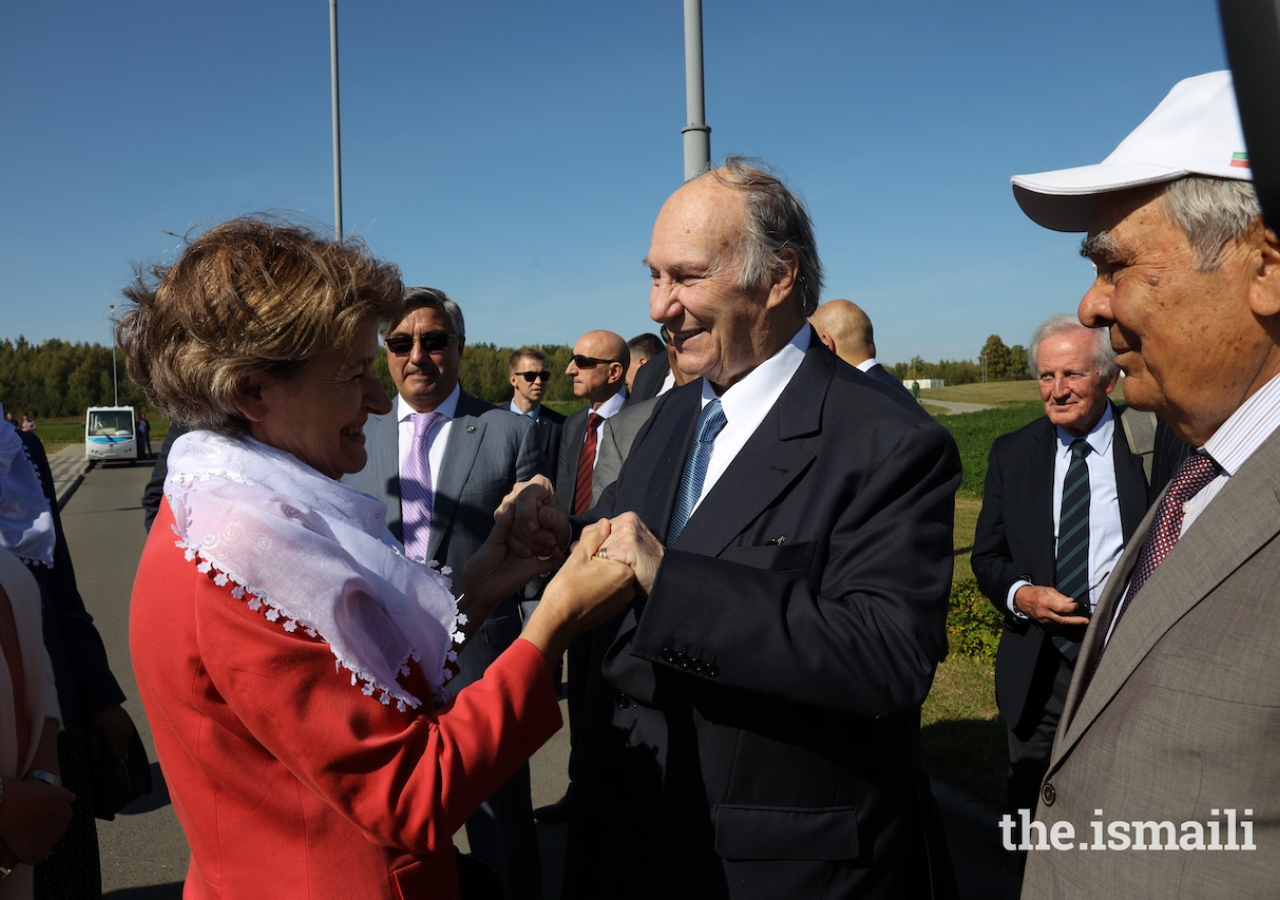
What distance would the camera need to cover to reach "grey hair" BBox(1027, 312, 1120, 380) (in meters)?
3.92

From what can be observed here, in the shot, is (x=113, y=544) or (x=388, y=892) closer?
(x=388, y=892)

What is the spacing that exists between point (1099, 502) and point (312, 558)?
350 centimetres

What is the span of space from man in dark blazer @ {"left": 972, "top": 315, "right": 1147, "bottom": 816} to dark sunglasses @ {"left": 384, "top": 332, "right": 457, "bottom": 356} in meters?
2.78

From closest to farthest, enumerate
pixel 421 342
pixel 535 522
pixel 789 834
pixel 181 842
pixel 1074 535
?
pixel 789 834 → pixel 535 522 → pixel 1074 535 → pixel 421 342 → pixel 181 842

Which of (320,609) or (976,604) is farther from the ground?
(320,609)

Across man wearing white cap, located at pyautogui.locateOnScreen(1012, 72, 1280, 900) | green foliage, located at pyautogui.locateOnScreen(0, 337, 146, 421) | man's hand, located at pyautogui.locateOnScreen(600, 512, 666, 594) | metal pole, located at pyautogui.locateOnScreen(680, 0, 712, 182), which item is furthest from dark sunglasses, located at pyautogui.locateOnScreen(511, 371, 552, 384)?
green foliage, located at pyautogui.locateOnScreen(0, 337, 146, 421)

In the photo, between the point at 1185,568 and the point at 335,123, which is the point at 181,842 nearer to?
the point at 1185,568

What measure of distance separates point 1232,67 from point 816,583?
1.45 metres

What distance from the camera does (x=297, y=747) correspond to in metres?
1.37

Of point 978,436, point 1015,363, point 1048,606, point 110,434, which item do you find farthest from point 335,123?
point 1015,363

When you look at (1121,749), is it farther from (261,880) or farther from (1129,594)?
(261,880)

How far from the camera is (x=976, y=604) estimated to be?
7734 millimetres

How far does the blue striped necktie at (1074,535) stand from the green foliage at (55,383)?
80.9 metres

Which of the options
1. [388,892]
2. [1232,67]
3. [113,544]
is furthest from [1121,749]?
[113,544]
